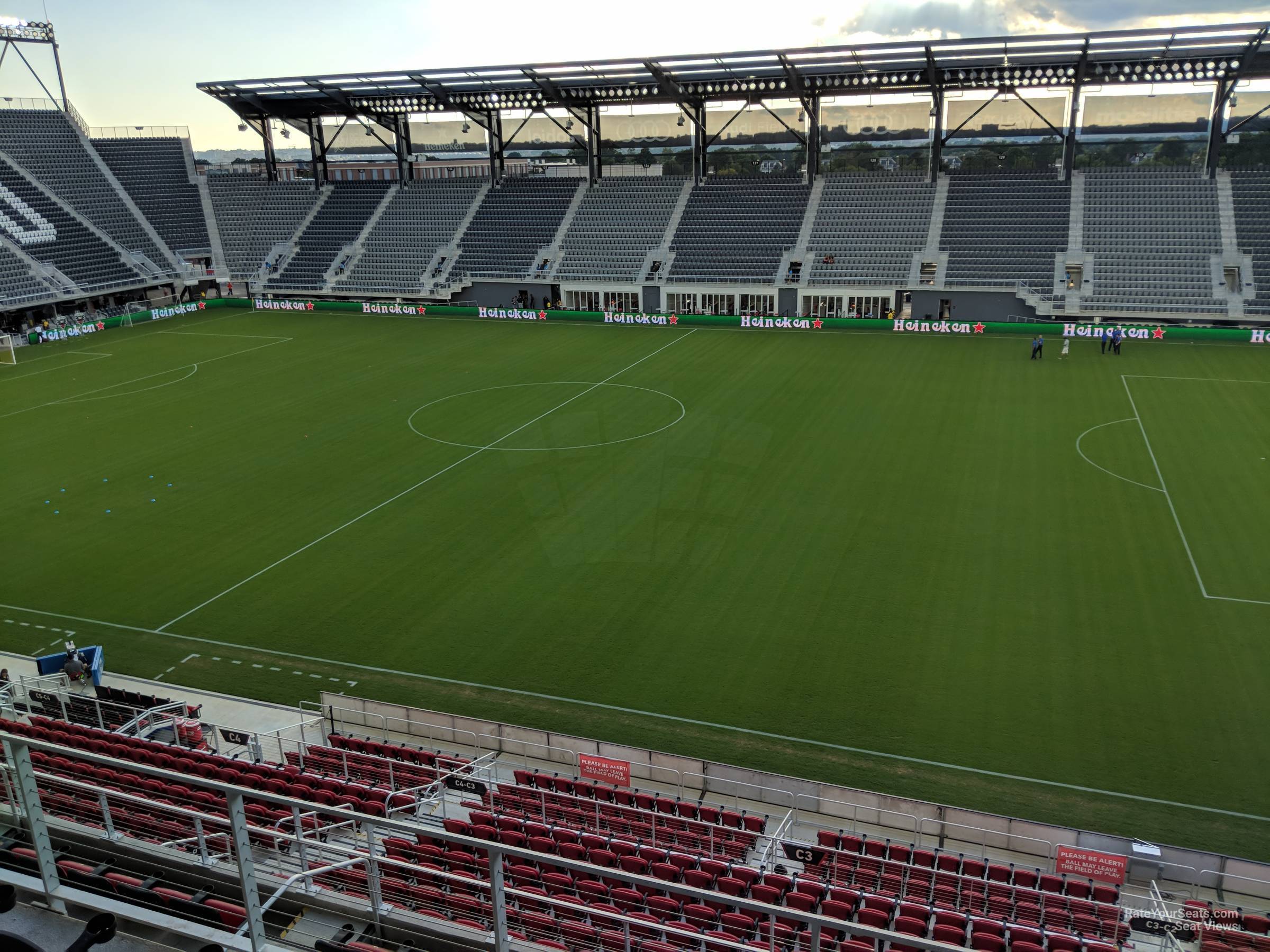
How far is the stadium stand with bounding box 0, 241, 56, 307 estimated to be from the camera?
55.4m

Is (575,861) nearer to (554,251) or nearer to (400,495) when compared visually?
(400,495)

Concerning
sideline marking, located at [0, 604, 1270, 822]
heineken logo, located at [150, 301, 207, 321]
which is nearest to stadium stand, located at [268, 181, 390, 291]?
heineken logo, located at [150, 301, 207, 321]

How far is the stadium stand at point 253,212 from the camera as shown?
233ft

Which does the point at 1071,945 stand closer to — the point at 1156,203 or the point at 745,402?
the point at 745,402

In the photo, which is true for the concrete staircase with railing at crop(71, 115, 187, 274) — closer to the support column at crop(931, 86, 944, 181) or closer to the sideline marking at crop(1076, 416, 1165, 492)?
the support column at crop(931, 86, 944, 181)

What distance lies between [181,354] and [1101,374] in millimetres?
45213

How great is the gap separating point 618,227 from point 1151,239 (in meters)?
33.1

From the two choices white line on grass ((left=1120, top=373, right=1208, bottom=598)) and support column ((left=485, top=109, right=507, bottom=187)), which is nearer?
white line on grass ((left=1120, top=373, right=1208, bottom=598))

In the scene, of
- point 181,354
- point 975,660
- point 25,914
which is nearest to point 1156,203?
point 975,660

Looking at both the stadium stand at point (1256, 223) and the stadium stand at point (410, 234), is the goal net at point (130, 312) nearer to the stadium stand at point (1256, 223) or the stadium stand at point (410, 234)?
the stadium stand at point (410, 234)

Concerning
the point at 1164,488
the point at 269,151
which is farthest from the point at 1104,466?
the point at 269,151

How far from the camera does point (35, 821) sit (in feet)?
20.3

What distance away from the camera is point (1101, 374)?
40.6 meters

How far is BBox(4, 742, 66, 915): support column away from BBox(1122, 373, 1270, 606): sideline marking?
72.2 ft
